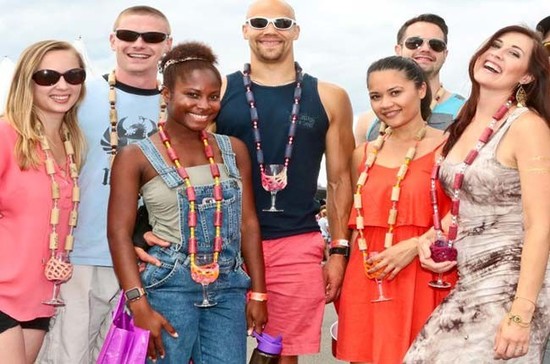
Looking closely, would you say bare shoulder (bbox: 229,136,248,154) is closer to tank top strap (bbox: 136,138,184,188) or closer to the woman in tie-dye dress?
tank top strap (bbox: 136,138,184,188)

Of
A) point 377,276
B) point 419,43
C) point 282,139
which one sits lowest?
point 377,276

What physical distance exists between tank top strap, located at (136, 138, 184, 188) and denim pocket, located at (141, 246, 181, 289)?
346mm

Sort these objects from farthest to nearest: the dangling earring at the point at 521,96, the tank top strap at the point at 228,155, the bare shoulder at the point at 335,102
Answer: the bare shoulder at the point at 335,102 < the tank top strap at the point at 228,155 < the dangling earring at the point at 521,96

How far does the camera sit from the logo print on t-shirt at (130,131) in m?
4.64

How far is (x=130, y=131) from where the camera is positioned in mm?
4652

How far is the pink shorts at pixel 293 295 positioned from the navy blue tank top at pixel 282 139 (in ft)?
0.35

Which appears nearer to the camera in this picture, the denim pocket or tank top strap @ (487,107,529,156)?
tank top strap @ (487,107,529,156)

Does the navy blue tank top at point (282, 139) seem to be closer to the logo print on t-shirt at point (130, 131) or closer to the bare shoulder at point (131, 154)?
the logo print on t-shirt at point (130, 131)

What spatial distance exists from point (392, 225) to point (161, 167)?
1383 mm

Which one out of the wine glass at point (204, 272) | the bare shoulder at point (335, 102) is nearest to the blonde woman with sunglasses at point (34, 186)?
the wine glass at point (204, 272)

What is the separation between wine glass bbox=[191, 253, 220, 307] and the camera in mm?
3742

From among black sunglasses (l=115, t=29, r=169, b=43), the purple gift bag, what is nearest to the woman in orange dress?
the purple gift bag

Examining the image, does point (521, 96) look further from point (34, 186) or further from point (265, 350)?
point (34, 186)

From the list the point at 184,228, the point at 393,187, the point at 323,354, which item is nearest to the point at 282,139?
the point at 393,187
